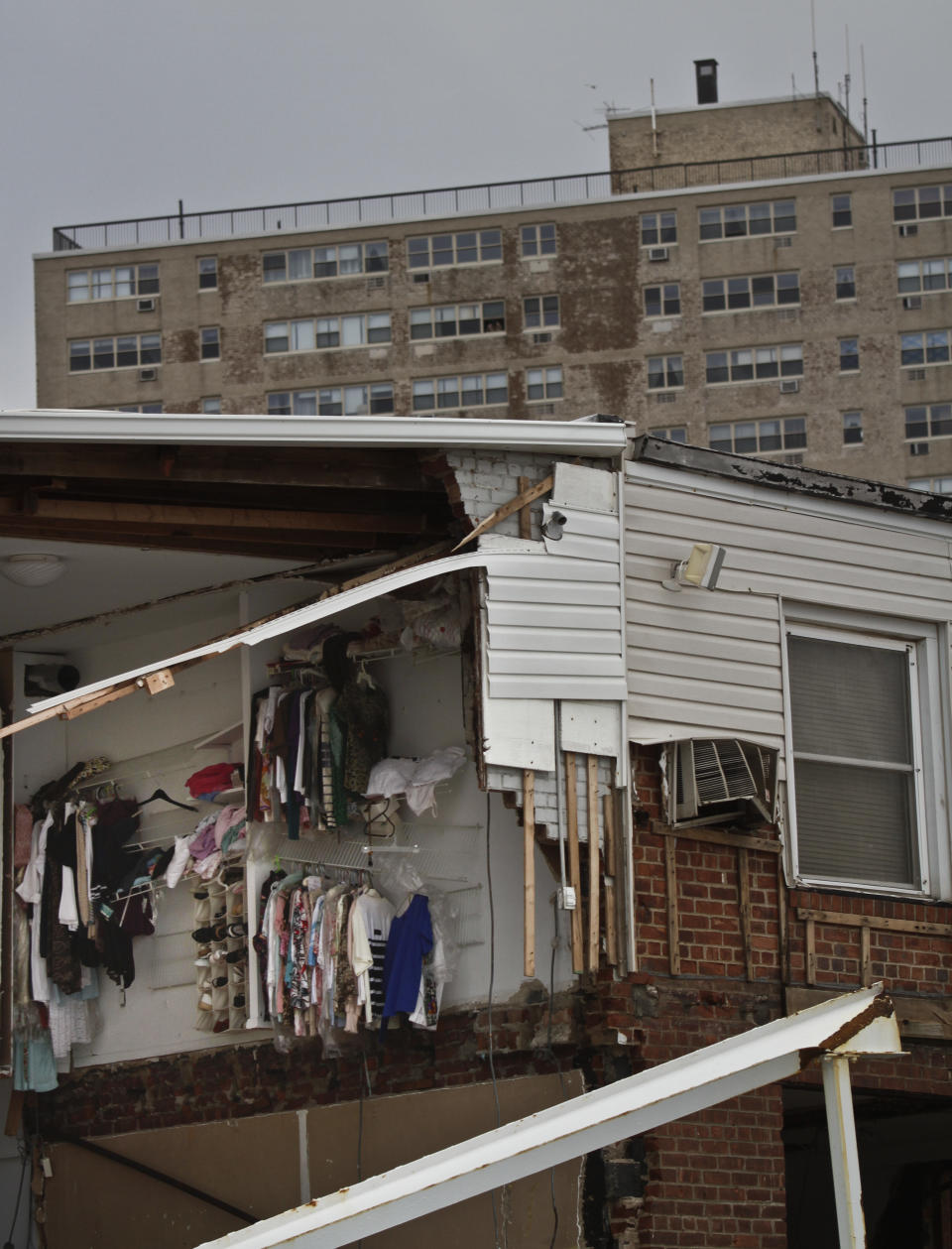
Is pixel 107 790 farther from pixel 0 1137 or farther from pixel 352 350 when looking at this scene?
pixel 352 350

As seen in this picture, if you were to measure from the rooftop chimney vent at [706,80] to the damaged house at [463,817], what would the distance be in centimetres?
6374

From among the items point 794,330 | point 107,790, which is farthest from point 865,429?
point 107,790

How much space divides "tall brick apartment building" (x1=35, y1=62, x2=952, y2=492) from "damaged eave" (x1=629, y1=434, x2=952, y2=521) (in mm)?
49527

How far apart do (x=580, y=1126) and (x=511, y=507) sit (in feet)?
13.2

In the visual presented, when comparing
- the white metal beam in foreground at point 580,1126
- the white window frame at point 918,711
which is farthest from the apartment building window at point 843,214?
the white metal beam in foreground at point 580,1126

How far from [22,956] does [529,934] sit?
4.33 meters

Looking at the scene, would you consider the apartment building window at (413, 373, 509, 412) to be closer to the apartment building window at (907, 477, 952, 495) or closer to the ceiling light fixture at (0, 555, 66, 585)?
the apartment building window at (907, 477, 952, 495)

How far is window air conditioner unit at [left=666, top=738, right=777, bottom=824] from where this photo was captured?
416 inches

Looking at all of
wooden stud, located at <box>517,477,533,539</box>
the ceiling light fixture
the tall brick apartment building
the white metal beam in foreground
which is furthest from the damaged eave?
the tall brick apartment building

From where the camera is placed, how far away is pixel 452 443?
10477mm

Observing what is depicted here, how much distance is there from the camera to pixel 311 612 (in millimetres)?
10016

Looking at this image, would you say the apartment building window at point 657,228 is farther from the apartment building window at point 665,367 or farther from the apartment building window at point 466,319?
the apartment building window at point 466,319

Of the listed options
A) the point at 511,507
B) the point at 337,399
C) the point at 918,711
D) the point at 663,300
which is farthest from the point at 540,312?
the point at 511,507

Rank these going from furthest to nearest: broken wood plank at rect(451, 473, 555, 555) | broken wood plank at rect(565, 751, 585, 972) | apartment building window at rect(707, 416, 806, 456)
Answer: apartment building window at rect(707, 416, 806, 456) < broken wood plank at rect(451, 473, 555, 555) < broken wood plank at rect(565, 751, 585, 972)
